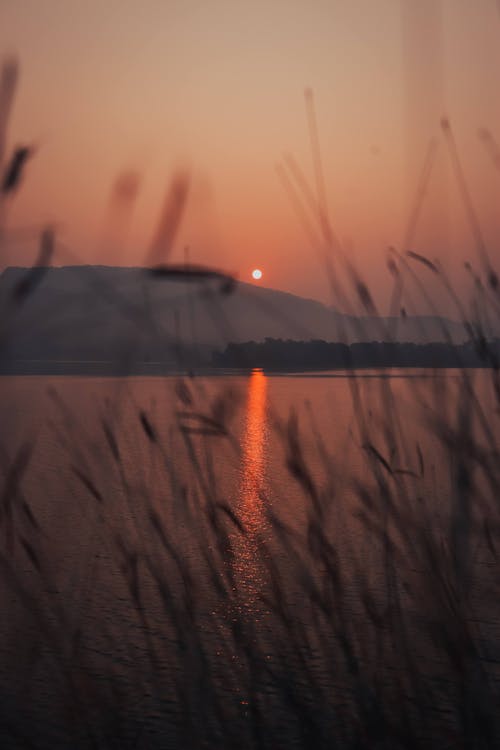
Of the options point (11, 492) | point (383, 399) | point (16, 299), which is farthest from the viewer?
point (383, 399)

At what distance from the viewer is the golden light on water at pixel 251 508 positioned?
5.87 ft

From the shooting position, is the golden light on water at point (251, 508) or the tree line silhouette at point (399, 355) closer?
the tree line silhouette at point (399, 355)

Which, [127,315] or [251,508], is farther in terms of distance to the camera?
[251,508]

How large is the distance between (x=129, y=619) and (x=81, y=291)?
199cm

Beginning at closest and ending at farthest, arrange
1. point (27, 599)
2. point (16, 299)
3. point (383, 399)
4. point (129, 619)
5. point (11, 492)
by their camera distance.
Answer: point (16, 299), point (11, 492), point (27, 599), point (383, 399), point (129, 619)

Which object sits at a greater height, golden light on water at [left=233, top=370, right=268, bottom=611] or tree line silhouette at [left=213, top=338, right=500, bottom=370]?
tree line silhouette at [left=213, top=338, right=500, bottom=370]

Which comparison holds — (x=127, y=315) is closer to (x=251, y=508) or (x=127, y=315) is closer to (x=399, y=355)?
(x=399, y=355)

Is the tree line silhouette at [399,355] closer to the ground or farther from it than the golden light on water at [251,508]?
farther from it

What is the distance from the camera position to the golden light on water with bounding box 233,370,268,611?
70.5 inches

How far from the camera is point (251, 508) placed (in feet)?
13.2

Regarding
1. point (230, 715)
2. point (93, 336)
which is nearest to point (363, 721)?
point (230, 715)

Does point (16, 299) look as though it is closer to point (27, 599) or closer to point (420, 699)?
point (27, 599)

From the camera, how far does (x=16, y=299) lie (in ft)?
4.08

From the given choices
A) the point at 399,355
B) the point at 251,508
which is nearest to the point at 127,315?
the point at 399,355
